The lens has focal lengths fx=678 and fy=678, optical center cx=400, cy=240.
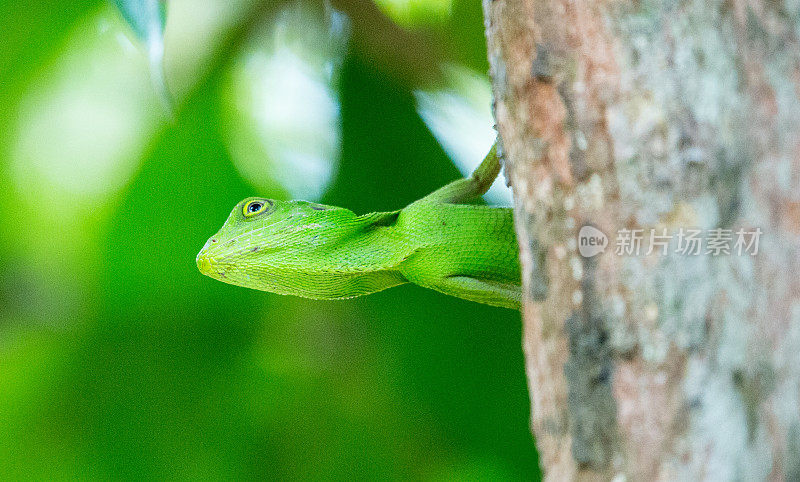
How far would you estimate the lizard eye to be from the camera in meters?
2.21

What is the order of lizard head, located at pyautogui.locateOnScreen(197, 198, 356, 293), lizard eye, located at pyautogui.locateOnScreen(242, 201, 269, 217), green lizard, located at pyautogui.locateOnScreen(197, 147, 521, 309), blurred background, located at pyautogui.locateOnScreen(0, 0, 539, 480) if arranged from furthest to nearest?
blurred background, located at pyautogui.locateOnScreen(0, 0, 539, 480) → lizard eye, located at pyautogui.locateOnScreen(242, 201, 269, 217) → lizard head, located at pyautogui.locateOnScreen(197, 198, 356, 293) → green lizard, located at pyautogui.locateOnScreen(197, 147, 521, 309)

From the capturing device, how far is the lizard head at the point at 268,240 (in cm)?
207

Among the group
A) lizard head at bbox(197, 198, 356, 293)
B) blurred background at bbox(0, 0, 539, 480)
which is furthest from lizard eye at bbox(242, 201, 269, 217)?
blurred background at bbox(0, 0, 539, 480)

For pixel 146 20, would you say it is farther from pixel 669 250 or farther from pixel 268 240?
pixel 669 250

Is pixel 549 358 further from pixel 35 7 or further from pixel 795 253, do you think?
pixel 35 7

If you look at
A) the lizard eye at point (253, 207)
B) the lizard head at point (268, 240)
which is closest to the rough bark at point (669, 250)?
the lizard head at point (268, 240)

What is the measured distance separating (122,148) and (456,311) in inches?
72.6

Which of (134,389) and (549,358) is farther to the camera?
(134,389)

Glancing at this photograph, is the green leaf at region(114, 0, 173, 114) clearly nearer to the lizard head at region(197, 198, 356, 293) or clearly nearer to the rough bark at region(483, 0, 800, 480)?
the lizard head at region(197, 198, 356, 293)

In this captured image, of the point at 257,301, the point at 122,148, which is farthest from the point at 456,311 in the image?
the point at 122,148

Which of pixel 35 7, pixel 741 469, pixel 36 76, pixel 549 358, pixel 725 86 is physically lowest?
pixel 741 469

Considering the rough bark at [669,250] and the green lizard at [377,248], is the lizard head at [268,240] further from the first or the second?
the rough bark at [669,250]

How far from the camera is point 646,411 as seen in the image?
1.02m

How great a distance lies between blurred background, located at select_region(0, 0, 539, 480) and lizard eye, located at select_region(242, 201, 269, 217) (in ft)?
3.60
